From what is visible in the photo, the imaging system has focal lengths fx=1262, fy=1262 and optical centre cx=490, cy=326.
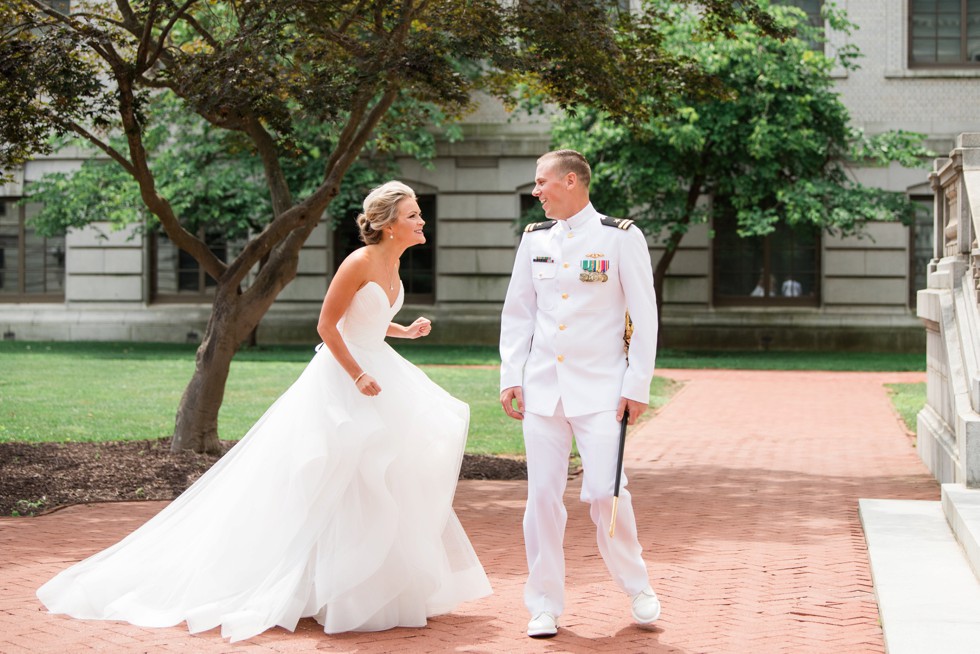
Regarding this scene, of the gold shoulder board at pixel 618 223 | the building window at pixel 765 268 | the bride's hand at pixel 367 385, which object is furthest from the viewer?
the building window at pixel 765 268

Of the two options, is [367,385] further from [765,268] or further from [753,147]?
[765,268]

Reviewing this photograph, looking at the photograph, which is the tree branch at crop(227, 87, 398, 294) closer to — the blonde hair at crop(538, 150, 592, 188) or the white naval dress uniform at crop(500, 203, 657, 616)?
the blonde hair at crop(538, 150, 592, 188)

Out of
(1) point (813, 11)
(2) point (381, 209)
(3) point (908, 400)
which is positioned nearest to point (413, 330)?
(2) point (381, 209)

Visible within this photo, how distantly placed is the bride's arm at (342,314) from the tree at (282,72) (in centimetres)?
399

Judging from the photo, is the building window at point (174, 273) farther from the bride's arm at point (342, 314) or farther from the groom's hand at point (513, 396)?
the groom's hand at point (513, 396)

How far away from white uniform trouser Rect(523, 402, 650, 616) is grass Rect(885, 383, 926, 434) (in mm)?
9361

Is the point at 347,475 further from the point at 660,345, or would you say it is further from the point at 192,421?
the point at 660,345

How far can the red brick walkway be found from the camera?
220 inches

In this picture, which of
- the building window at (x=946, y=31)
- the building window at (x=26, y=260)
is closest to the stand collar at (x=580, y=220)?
the building window at (x=946, y=31)

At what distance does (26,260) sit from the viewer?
3238 cm

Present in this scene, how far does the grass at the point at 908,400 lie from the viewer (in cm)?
1518

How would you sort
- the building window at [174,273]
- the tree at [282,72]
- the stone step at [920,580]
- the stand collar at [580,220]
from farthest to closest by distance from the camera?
the building window at [174,273] < the tree at [282,72] < the stand collar at [580,220] < the stone step at [920,580]

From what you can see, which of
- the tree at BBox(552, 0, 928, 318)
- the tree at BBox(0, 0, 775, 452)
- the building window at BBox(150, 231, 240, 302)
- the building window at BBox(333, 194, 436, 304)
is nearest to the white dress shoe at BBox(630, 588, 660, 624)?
the tree at BBox(0, 0, 775, 452)

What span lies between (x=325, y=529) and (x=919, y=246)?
25.8 metres
